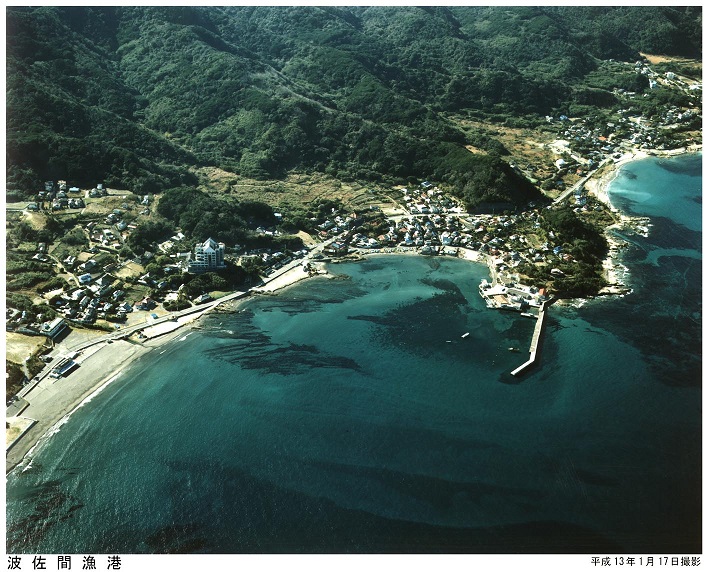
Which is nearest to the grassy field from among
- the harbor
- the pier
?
the pier

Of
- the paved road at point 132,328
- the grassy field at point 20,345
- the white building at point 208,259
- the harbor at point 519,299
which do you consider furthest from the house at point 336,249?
the grassy field at point 20,345

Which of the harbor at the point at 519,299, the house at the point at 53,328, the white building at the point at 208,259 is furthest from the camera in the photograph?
the white building at the point at 208,259

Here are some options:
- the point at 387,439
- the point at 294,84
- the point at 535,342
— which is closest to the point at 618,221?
the point at 535,342

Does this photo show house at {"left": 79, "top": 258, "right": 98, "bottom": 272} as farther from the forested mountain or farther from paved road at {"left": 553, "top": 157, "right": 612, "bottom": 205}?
→ paved road at {"left": 553, "top": 157, "right": 612, "bottom": 205}

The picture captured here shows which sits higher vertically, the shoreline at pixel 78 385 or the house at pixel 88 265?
the house at pixel 88 265

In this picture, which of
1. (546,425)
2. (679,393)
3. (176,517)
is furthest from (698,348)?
(176,517)

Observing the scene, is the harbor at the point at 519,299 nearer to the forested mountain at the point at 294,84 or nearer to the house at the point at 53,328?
the forested mountain at the point at 294,84
